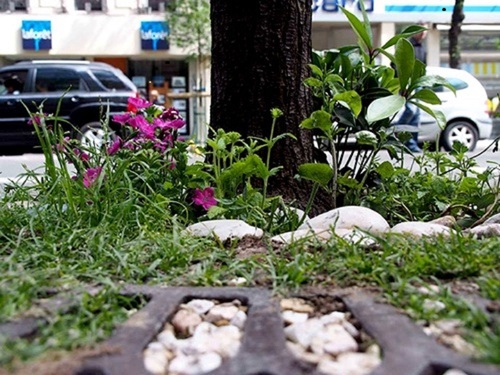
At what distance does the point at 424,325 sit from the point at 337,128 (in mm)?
1788

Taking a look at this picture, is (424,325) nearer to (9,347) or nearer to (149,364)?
(149,364)

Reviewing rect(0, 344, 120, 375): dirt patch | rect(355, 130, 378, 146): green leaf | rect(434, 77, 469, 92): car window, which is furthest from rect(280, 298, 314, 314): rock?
rect(434, 77, 469, 92): car window

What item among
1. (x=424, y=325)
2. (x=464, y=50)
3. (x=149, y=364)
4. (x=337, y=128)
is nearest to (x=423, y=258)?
(x=424, y=325)

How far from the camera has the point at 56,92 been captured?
41.2 ft

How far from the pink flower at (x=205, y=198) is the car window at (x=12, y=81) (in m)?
10.6

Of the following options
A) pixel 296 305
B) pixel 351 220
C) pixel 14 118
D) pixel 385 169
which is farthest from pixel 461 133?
pixel 296 305

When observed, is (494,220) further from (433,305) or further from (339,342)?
(339,342)

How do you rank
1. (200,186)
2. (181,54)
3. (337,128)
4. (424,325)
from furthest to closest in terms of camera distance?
1. (181,54)
2. (337,128)
3. (200,186)
4. (424,325)

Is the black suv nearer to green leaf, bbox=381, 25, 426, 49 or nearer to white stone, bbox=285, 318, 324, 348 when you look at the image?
green leaf, bbox=381, 25, 426, 49

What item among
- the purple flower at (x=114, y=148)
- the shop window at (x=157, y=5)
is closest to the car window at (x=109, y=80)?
the shop window at (x=157, y=5)

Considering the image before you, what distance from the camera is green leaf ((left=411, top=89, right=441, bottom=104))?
3188 millimetres

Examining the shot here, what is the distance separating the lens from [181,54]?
763 inches

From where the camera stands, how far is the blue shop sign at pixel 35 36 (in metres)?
19.0

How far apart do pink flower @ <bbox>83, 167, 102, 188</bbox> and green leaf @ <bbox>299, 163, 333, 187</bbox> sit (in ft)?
2.83
